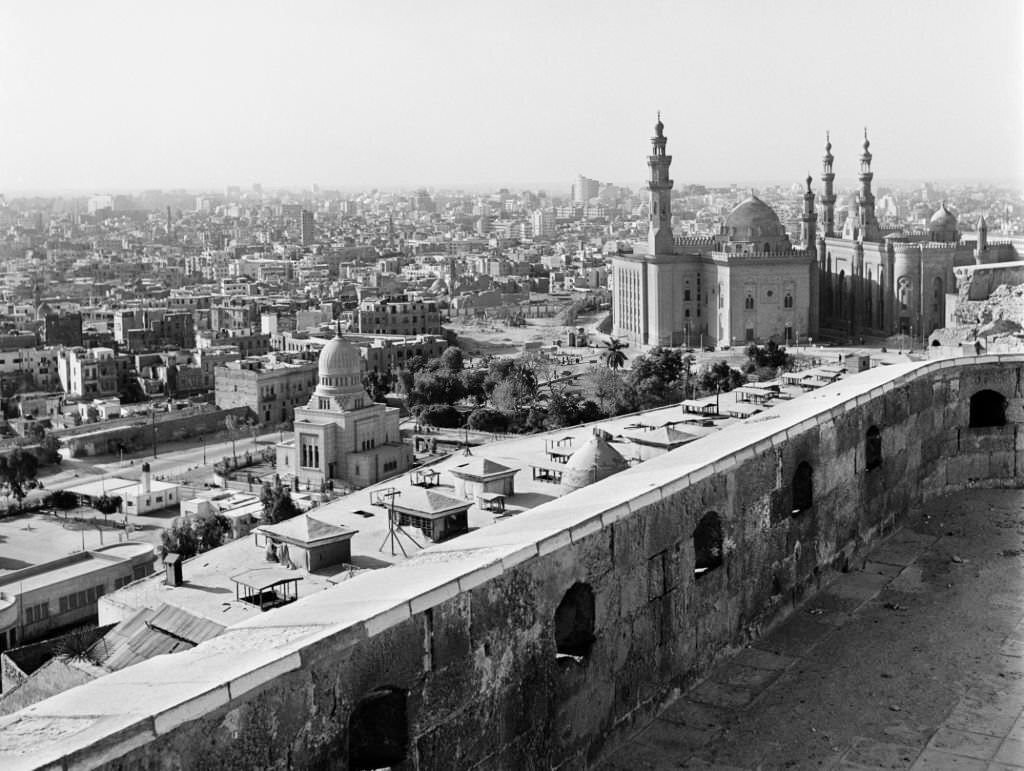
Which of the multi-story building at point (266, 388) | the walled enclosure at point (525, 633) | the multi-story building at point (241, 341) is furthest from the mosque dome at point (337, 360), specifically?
the walled enclosure at point (525, 633)

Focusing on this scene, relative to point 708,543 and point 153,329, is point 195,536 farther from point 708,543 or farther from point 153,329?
point 153,329

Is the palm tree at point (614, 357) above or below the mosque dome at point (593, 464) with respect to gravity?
below

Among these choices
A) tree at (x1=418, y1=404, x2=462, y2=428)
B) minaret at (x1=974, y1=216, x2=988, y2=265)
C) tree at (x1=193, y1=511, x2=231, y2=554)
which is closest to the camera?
tree at (x1=193, y1=511, x2=231, y2=554)

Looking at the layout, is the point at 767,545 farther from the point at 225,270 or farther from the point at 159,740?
the point at 225,270

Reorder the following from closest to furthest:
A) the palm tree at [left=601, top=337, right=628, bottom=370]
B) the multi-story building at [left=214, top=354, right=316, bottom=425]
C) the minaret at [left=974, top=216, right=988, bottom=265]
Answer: the multi-story building at [left=214, top=354, right=316, bottom=425] < the palm tree at [left=601, top=337, right=628, bottom=370] < the minaret at [left=974, top=216, right=988, bottom=265]

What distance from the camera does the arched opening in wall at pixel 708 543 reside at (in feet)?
14.9

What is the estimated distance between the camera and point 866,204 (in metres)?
42.1

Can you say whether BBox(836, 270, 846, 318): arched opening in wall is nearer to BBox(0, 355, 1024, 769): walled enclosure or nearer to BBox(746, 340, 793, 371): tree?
BBox(746, 340, 793, 371): tree

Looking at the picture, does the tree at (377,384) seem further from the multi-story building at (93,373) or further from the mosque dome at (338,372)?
the multi-story building at (93,373)

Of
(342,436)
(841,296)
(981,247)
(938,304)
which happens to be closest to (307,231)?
(841,296)

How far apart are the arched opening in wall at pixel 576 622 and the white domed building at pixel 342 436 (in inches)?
876

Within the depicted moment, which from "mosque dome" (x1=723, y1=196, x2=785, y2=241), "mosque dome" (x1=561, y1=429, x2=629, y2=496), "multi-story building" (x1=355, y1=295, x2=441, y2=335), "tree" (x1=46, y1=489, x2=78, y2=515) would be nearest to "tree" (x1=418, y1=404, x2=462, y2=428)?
"tree" (x1=46, y1=489, x2=78, y2=515)

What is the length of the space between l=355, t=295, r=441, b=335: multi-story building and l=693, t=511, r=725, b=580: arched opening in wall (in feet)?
142

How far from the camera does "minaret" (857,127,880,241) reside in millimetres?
41781
